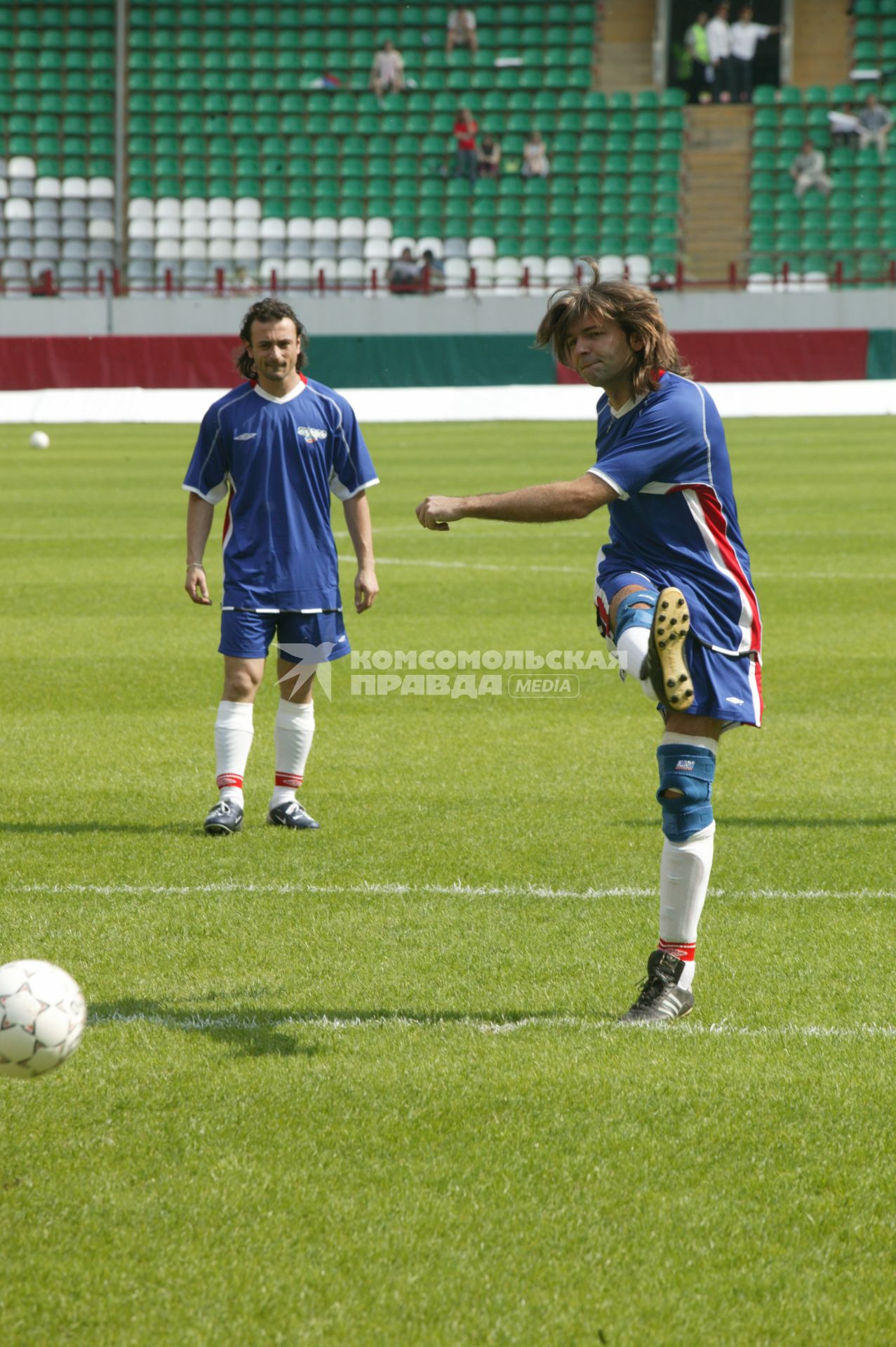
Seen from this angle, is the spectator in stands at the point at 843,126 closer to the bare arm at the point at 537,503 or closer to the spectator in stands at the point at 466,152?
the spectator in stands at the point at 466,152

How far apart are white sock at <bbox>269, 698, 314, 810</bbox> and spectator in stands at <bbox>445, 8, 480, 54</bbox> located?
124ft

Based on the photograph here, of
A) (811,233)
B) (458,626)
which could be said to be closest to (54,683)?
(458,626)

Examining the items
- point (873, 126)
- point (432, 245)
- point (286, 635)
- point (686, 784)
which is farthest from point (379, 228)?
point (686, 784)

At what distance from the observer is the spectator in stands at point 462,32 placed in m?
40.9

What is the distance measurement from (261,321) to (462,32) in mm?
38098

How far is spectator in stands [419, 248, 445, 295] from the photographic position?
3462 centimetres

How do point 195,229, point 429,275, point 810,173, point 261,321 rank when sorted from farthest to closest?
point 195,229 → point 810,173 → point 429,275 → point 261,321

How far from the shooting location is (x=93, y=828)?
6512mm

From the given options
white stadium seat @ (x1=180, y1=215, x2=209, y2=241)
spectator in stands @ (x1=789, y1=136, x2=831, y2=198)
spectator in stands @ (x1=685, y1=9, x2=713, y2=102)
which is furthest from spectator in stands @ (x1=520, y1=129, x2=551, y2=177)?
white stadium seat @ (x1=180, y1=215, x2=209, y2=241)

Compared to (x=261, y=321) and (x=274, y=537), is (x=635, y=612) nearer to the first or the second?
(x=274, y=537)

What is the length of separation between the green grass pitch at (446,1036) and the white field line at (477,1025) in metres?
0.01

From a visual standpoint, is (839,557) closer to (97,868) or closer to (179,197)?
(97,868)

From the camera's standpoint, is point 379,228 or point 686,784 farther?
point 379,228

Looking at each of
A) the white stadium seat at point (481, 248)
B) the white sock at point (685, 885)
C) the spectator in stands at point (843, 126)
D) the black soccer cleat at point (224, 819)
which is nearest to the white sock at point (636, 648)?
the white sock at point (685, 885)
